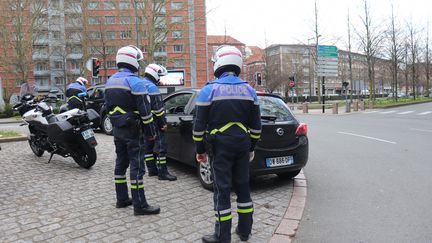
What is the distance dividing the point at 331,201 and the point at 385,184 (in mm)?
1527

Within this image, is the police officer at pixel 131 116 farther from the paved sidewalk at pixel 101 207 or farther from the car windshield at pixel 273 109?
the car windshield at pixel 273 109

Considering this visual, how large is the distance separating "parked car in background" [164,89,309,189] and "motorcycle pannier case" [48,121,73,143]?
1.91 metres

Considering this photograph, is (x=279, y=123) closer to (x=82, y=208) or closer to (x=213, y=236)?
(x=213, y=236)

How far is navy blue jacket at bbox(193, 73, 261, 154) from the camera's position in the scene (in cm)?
361

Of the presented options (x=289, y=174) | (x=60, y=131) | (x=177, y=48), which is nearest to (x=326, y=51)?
(x=289, y=174)

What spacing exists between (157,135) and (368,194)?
11.6 feet

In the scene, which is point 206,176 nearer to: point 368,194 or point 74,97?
point 368,194

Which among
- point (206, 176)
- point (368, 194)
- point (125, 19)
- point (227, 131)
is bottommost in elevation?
point (368, 194)

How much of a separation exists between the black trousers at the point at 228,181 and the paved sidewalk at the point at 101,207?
269 millimetres

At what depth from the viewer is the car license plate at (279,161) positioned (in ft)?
18.5

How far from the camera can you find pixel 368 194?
576cm

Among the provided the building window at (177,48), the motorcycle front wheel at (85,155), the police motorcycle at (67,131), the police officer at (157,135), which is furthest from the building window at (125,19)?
the building window at (177,48)

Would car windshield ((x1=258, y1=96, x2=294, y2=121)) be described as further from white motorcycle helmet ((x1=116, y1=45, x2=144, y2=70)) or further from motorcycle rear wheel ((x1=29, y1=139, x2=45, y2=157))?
motorcycle rear wheel ((x1=29, y1=139, x2=45, y2=157))

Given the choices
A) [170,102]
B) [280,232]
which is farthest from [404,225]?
[170,102]
